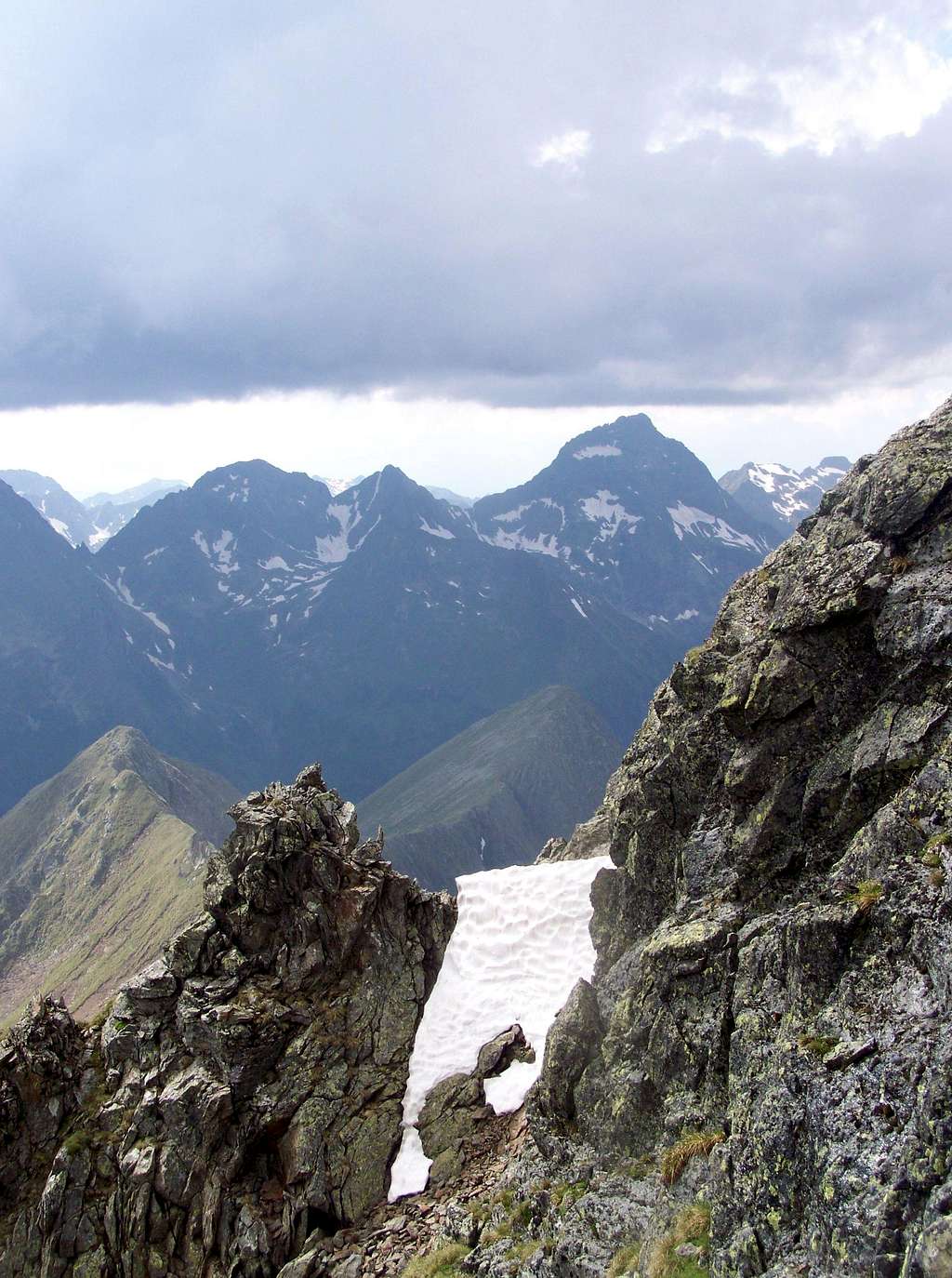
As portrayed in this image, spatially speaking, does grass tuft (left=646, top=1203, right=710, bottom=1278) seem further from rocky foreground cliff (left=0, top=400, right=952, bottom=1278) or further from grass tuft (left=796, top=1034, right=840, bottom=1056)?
grass tuft (left=796, top=1034, right=840, bottom=1056)

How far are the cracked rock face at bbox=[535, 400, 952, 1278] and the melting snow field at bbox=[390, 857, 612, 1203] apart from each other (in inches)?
171

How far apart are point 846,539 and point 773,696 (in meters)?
5.02

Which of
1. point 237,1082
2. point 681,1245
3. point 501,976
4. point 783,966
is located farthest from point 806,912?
point 237,1082

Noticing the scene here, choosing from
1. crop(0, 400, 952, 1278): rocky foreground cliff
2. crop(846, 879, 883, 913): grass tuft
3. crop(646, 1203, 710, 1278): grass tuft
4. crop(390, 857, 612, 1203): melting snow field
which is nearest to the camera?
crop(0, 400, 952, 1278): rocky foreground cliff

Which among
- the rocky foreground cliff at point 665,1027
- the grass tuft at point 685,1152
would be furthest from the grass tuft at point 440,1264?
the grass tuft at point 685,1152

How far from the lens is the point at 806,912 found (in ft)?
50.3

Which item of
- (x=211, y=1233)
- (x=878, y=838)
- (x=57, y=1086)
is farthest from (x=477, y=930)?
(x=878, y=838)

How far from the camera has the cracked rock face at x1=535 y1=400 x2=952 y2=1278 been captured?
11.3m

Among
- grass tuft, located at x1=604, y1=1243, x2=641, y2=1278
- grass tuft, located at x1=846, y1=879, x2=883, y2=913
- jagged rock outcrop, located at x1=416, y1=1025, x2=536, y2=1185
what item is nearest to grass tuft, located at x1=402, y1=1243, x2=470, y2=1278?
jagged rock outcrop, located at x1=416, y1=1025, x2=536, y2=1185

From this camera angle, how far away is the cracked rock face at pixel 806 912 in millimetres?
11312

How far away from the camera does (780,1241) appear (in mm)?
11750

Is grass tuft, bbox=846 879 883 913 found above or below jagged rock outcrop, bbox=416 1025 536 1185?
above

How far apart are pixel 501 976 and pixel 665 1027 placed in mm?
13841

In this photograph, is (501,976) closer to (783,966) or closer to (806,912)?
(783,966)
